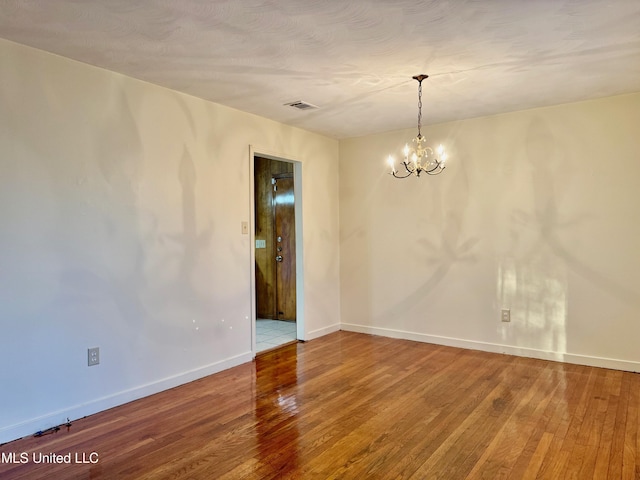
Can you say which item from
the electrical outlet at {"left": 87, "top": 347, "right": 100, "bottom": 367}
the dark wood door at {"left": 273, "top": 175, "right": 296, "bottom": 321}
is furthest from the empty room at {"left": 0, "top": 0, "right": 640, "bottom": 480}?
the dark wood door at {"left": 273, "top": 175, "right": 296, "bottom": 321}

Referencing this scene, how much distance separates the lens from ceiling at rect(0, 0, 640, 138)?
2.22 meters

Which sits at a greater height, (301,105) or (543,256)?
(301,105)

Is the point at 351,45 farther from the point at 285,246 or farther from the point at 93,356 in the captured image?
the point at 285,246

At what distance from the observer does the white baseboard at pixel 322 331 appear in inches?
197

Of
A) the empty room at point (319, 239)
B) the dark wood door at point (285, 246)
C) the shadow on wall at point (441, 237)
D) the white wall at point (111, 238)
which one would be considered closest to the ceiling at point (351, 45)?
the empty room at point (319, 239)

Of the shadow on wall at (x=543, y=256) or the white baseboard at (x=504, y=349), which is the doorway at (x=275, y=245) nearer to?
the white baseboard at (x=504, y=349)

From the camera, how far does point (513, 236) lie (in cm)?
428

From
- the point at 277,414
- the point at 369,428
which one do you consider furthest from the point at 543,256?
the point at 277,414

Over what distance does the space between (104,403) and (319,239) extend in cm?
291

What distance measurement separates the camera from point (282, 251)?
6105mm

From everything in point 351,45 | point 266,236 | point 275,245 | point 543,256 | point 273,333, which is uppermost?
point 351,45

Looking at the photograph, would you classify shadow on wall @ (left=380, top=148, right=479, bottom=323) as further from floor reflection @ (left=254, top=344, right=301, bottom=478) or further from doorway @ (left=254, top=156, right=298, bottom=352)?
doorway @ (left=254, top=156, right=298, bottom=352)

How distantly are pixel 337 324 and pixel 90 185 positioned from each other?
3.46 metres

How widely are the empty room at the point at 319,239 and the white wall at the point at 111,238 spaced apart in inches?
0.7
